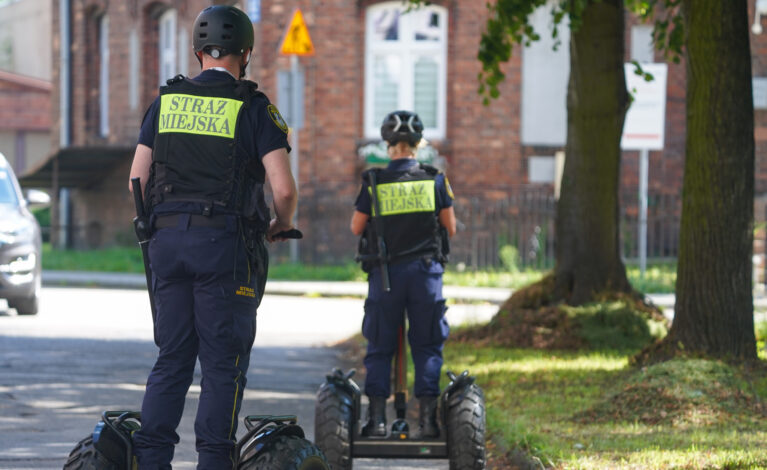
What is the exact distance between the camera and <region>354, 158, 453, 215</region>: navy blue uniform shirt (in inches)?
264

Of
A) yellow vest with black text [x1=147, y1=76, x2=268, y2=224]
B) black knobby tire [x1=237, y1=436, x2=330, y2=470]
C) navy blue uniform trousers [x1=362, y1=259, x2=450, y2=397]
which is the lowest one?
black knobby tire [x1=237, y1=436, x2=330, y2=470]

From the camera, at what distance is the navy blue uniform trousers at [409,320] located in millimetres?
6543

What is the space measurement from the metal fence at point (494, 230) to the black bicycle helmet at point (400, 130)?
51.2ft

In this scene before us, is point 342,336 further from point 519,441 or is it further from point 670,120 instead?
point 670,120

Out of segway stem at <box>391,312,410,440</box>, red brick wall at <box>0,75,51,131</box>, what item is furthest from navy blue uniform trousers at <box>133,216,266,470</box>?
red brick wall at <box>0,75,51,131</box>

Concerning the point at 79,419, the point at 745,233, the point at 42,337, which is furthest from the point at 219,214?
the point at 42,337

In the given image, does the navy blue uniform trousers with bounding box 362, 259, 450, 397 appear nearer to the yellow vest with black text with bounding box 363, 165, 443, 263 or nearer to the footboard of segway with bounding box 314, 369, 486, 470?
the yellow vest with black text with bounding box 363, 165, 443, 263

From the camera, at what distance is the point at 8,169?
1484cm

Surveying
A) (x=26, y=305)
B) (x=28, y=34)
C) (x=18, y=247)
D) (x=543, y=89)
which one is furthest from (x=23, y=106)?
(x=18, y=247)

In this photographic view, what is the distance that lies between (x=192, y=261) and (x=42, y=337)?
839 centimetres

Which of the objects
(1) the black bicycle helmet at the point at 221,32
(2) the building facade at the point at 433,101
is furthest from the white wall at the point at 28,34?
(1) the black bicycle helmet at the point at 221,32

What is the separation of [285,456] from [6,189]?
10724mm

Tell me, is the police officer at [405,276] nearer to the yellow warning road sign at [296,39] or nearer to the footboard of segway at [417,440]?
the footboard of segway at [417,440]

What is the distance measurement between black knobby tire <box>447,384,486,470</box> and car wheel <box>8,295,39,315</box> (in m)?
9.38
